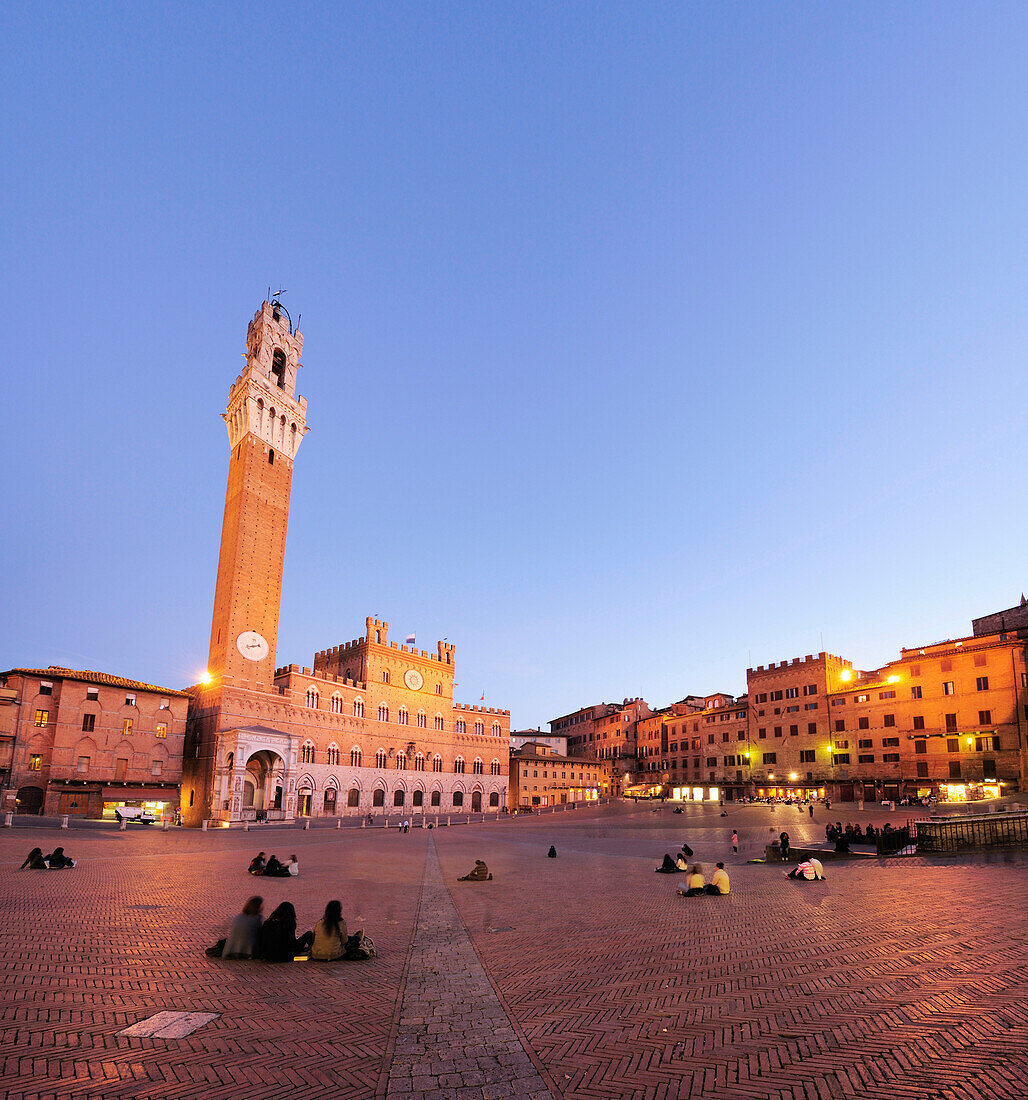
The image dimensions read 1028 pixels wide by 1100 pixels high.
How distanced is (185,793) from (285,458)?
2707 cm

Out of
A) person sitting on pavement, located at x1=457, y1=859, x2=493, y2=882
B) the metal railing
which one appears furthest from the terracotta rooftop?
the metal railing

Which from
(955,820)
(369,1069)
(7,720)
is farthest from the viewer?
(7,720)

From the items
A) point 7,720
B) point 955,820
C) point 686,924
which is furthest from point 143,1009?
point 7,720

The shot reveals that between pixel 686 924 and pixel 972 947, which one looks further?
pixel 686 924

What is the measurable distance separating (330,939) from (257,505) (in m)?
48.8

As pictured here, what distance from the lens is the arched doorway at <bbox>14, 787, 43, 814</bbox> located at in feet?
145

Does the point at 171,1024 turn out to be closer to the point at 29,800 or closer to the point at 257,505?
the point at 29,800

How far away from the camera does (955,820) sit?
79.5 feet

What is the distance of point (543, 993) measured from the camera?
29.8ft

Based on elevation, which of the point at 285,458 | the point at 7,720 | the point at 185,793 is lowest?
the point at 185,793

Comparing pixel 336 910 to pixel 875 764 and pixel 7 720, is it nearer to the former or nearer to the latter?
pixel 7 720

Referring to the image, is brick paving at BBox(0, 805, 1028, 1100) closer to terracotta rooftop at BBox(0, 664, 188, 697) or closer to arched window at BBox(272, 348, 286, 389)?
terracotta rooftop at BBox(0, 664, 188, 697)

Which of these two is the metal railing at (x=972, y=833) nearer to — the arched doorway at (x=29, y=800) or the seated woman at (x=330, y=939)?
the seated woman at (x=330, y=939)

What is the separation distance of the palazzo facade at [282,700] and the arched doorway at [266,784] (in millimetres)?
92
